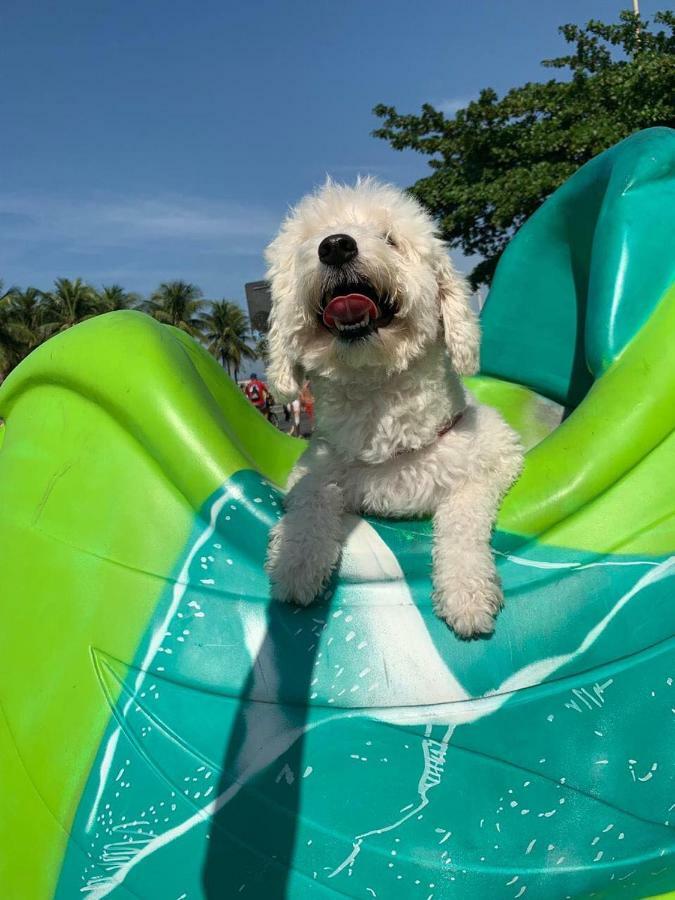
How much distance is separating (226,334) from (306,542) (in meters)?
51.0

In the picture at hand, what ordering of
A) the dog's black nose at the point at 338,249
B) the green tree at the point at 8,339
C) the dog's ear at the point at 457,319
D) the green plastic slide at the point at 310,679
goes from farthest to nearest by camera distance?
1. the green tree at the point at 8,339
2. the dog's ear at the point at 457,319
3. the dog's black nose at the point at 338,249
4. the green plastic slide at the point at 310,679

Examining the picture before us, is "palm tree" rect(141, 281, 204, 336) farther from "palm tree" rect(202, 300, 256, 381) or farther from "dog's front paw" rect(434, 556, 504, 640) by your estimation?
"dog's front paw" rect(434, 556, 504, 640)

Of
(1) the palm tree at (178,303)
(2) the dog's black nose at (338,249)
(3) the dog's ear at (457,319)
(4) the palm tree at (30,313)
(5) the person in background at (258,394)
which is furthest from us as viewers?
(1) the palm tree at (178,303)

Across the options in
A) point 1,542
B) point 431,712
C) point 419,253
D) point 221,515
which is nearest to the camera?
point 431,712

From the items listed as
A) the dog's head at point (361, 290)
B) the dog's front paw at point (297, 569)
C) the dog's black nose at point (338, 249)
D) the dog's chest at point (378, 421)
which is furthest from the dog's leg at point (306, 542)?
the dog's black nose at point (338, 249)

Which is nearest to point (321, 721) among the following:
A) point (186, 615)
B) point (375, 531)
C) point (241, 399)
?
point (186, 615)

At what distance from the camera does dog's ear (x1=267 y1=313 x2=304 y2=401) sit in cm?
238

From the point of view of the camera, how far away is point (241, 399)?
3.17m

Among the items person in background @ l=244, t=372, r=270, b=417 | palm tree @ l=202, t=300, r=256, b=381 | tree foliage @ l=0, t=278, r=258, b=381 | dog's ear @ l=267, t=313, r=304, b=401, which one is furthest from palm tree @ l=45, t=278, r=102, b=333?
dog's ear @ l=267, t=313, r=304, b=401

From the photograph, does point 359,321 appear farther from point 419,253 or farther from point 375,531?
point 375,531

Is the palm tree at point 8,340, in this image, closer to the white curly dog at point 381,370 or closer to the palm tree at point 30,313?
the palm tree at point 30,313

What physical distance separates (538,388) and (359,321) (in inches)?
72.5

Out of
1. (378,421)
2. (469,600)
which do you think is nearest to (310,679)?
(469,600)

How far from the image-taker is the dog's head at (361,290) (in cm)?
217
